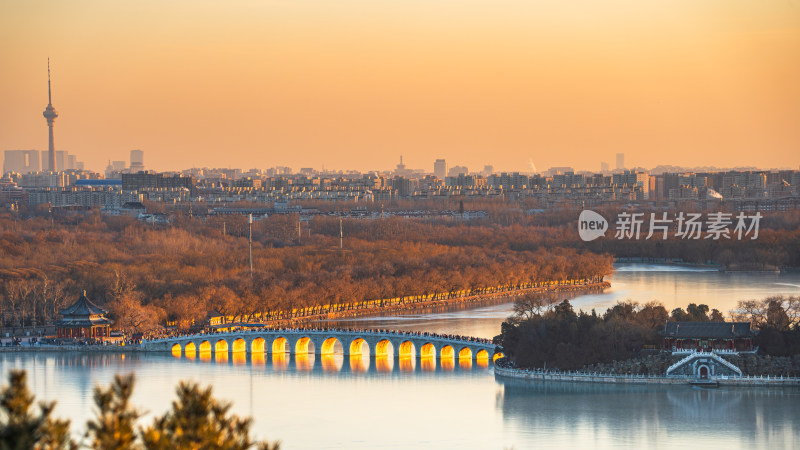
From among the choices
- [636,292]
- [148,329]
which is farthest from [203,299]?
[636,292]

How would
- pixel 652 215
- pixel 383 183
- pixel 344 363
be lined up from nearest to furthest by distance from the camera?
pixel 344 363 < pixel 652 215 < pixel 383 183

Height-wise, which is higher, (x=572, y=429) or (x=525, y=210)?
(x=525, y=210)

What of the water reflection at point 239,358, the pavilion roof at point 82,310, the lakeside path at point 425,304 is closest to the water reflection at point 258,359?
the water reflection at point 239,358

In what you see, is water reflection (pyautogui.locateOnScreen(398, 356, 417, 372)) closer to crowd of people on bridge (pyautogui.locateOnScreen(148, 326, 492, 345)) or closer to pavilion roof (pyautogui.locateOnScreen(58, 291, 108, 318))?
crowd of people on bridge (pyautogui.locateOnScreen(148, 326, 492, 345))

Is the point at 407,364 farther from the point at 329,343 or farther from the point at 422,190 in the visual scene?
the point at 422,190

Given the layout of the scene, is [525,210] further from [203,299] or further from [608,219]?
[203,299]

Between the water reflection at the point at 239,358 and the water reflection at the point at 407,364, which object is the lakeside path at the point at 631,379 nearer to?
the water reflection at the point at 407,364

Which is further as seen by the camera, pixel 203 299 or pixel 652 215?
pixel 652 215
